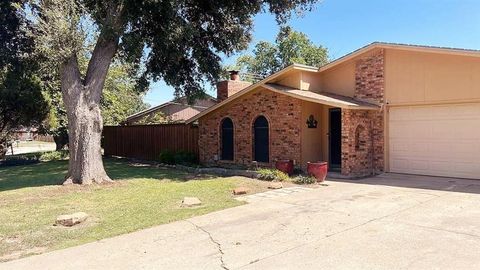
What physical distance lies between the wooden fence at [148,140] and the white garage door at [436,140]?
8506 mm

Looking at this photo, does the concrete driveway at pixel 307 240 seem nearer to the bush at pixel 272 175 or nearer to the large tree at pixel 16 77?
the bush at pixel 272 175

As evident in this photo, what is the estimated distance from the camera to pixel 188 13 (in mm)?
14039

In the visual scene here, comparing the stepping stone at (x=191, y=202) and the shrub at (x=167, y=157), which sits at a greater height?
the shrub at (x=167, y=157)

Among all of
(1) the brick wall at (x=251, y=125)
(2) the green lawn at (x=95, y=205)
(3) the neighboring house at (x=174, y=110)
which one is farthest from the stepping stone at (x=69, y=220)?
(3) the neighboring house at (x=174, y=110)

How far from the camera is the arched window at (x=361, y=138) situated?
12797 mm

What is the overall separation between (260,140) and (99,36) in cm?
638

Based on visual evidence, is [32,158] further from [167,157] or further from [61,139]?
[167,157]

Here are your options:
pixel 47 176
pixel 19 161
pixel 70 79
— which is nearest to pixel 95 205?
pixel 70 79

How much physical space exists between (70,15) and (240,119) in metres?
6.71

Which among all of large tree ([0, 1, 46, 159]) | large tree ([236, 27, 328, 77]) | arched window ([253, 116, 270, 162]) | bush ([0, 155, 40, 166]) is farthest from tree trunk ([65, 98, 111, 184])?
large tree ([236, 27, 328, 77])

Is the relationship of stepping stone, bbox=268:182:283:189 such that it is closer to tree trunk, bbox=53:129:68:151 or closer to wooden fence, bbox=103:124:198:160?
wooden fence, bbox=103:124:198:160

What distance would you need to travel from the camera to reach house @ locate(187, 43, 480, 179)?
1133cm

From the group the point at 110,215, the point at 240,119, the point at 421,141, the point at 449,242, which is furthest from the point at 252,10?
the point at 449,242

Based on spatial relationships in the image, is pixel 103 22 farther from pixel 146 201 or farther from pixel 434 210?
pixel 434 210
